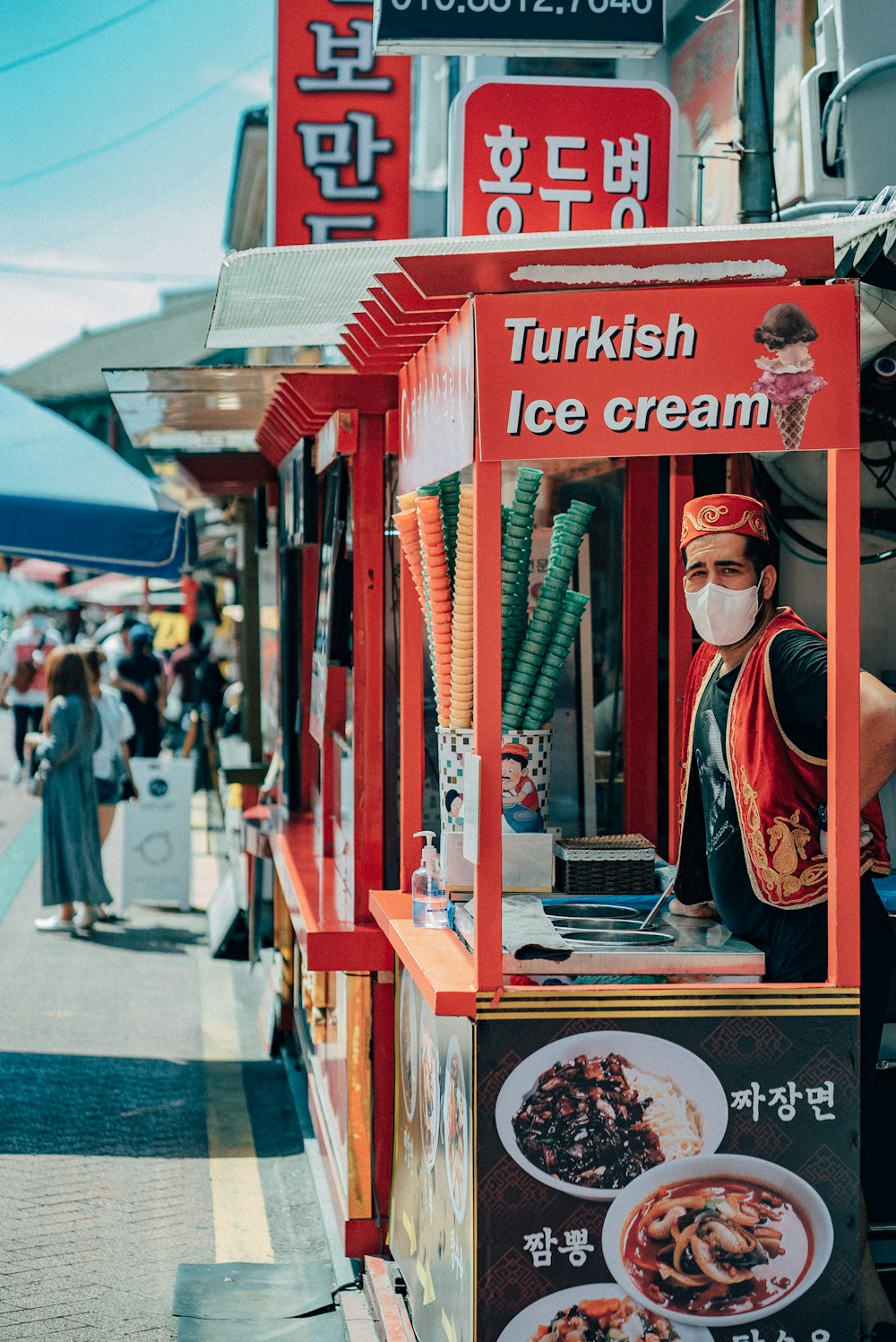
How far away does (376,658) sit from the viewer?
196 inches

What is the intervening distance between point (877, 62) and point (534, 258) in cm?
310

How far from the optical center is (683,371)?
3.29m

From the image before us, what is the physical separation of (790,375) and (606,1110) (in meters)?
1.72

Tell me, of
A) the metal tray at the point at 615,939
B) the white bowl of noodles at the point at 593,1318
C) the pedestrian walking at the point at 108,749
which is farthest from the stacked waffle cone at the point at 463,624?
the pedestrian walking at the point at 108,749

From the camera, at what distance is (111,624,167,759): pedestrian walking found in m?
14.9

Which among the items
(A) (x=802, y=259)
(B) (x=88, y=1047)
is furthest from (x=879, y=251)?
(B) (x=88, y=1047)

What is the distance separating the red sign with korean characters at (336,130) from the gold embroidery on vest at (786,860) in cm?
389

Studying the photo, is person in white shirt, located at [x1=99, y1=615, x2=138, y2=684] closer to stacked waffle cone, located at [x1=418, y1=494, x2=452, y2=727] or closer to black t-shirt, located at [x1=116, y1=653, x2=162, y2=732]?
black t-shirt, located at [x1=116, y1=653, x2=162, y2=732]

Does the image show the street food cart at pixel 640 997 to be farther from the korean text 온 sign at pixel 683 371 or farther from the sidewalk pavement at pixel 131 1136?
the sidewalk pavement at pixel 131 1136

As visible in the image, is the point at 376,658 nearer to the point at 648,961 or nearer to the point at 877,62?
the point at 648,961

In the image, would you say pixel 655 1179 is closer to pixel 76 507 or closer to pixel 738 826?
pixel 738 826

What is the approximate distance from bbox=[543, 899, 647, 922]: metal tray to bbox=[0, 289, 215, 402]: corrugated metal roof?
159 feet

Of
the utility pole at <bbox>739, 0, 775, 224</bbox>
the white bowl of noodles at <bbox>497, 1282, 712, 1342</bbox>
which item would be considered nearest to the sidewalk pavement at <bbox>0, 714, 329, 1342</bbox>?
the white bowl of noodles at <bbox>497, 1282, 712, 1342</bbox>

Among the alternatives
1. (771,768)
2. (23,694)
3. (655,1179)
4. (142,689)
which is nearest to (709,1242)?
(655,1179)
